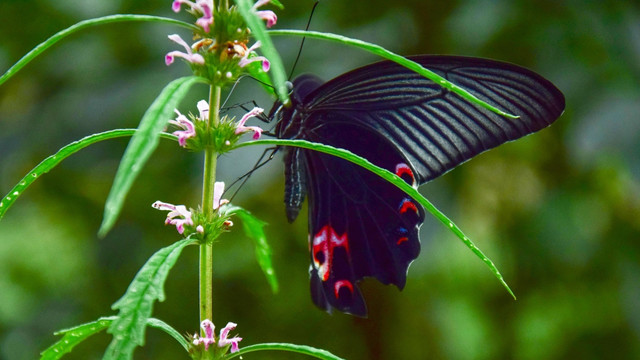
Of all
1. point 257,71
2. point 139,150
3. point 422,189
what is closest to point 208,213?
point 257,71

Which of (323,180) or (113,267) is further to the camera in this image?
(113,267)

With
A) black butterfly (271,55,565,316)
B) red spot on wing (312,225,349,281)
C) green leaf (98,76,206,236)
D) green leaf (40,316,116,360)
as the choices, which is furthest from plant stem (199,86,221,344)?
red spot on wing (312,225,349,281)

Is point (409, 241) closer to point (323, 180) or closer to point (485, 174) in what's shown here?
point (323, 180)

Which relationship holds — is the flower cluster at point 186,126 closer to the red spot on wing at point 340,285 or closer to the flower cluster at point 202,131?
the flower cluster at point 202,131

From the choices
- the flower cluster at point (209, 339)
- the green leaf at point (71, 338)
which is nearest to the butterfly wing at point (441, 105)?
the flower cluster at point (209, 339)

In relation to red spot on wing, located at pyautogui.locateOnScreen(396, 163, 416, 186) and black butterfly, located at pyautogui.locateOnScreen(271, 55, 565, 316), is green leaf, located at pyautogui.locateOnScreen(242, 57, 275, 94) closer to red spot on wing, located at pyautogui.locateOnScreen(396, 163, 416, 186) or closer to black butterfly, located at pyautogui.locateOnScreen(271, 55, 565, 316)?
black butterfly, located at pyautogui.locateOnScreen(271, 55, 565, 316)

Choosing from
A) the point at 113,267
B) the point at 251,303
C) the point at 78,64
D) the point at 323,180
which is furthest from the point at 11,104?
the point at 323,180
